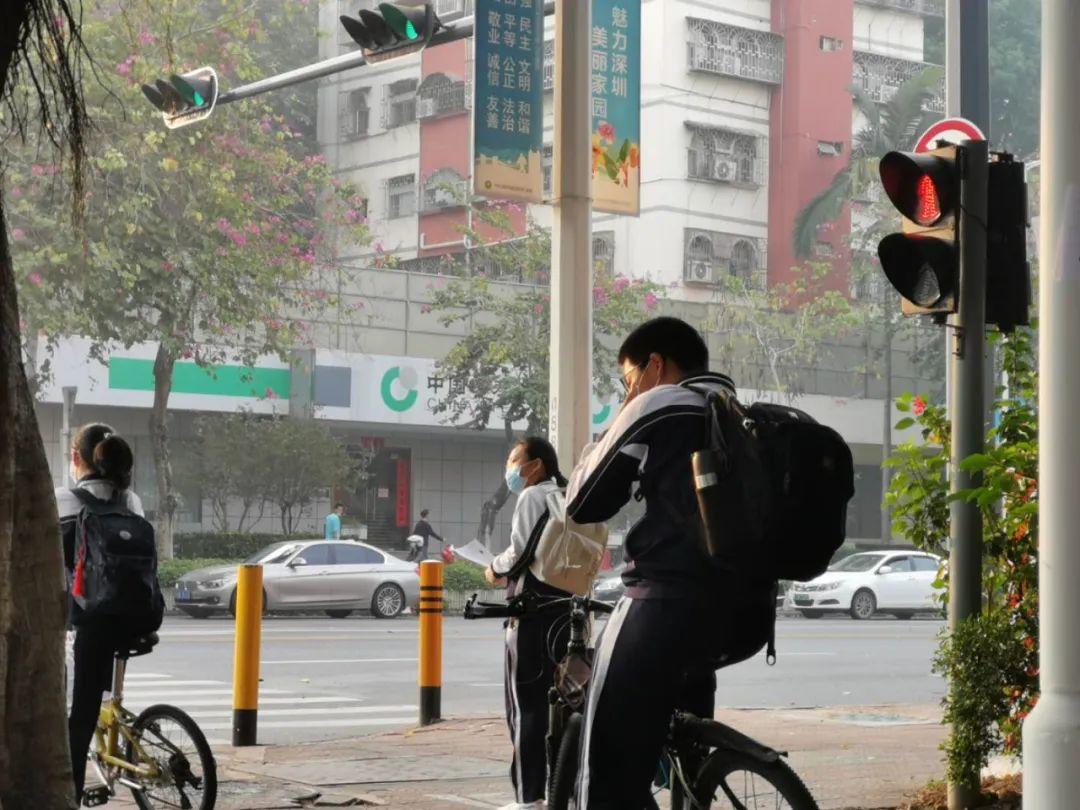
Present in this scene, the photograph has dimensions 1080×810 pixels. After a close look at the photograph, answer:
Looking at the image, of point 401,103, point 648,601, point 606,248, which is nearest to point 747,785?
point 648,601

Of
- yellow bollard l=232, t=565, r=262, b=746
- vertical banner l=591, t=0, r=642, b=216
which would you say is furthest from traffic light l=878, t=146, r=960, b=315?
yellow bollard l=232, t=565, r=262, b=746

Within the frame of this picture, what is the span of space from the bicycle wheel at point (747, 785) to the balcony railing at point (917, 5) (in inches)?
1902

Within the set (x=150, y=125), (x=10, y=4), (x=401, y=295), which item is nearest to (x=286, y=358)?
(x=150, y=125)

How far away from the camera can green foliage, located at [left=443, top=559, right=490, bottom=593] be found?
106 feet

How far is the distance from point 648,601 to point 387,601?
957 inches

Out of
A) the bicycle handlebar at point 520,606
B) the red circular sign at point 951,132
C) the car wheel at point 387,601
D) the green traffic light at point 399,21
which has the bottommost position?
the car wheel at point 387,601

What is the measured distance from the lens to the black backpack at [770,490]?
4.62 m

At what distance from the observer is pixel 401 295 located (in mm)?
44594

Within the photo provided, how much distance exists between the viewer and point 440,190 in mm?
48344

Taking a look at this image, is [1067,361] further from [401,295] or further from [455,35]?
[401,295]

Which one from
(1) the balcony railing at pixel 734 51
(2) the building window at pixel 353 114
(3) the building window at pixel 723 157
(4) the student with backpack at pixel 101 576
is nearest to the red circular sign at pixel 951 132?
(4) the student with backpack at pixel 101 576

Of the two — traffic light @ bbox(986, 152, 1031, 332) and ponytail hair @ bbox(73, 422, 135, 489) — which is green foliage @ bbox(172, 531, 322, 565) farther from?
traffic light @ bbox(986, 152, 1031, 332)

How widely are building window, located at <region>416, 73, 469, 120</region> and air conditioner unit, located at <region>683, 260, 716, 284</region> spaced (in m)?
7.37

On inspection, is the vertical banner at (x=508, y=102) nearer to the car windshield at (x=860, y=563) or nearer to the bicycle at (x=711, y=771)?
the bicycle at (x=711, y=771)
